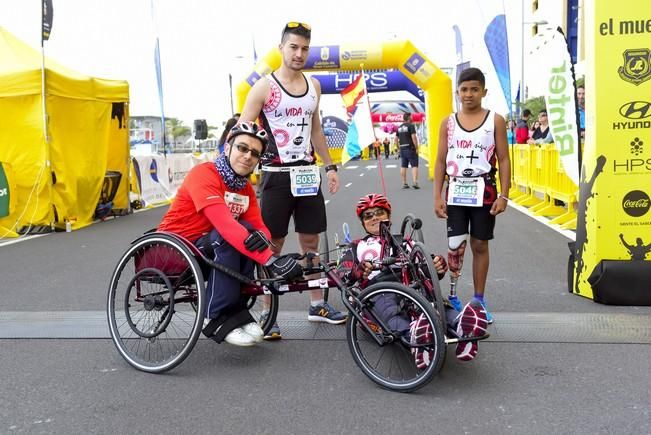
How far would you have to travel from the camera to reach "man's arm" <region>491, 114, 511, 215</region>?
4.37 metres

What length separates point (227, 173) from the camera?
12.5 ft

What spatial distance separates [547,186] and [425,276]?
8453mm

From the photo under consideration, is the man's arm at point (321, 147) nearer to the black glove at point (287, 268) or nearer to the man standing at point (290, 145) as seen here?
the man standing at point (290, 145)

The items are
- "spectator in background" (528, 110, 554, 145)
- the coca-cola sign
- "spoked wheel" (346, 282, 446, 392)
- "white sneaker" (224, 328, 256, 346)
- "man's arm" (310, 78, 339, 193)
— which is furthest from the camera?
"spectator in background" (528, 110, 554, 145)

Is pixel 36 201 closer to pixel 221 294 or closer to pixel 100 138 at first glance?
pixel 100 138

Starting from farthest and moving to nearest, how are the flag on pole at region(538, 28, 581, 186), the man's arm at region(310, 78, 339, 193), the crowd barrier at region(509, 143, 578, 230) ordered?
the crowd barrier at region(509, 143, 578, 230), the flag on pole at region(538, 28, 581, 186), the man's arm at region(310, 78, 339, 193)

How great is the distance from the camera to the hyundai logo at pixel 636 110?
4953mm

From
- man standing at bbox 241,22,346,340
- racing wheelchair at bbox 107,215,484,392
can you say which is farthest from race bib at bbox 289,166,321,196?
racing wheelchair at bbox 107,215,484,392

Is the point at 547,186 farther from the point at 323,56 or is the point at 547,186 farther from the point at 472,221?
the point at 323,56

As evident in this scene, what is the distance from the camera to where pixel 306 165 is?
4.46 metres

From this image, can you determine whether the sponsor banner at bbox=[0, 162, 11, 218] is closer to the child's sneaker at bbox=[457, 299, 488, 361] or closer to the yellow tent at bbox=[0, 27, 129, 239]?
the yellow tent at bbox=[0, 27, 129, 239]

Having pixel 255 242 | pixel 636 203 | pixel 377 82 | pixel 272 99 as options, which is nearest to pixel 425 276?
pixel 255 242

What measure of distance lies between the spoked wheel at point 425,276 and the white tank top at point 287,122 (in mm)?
1107

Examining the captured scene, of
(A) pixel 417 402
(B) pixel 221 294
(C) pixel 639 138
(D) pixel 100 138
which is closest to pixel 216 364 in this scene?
(B) pixel 221 294
